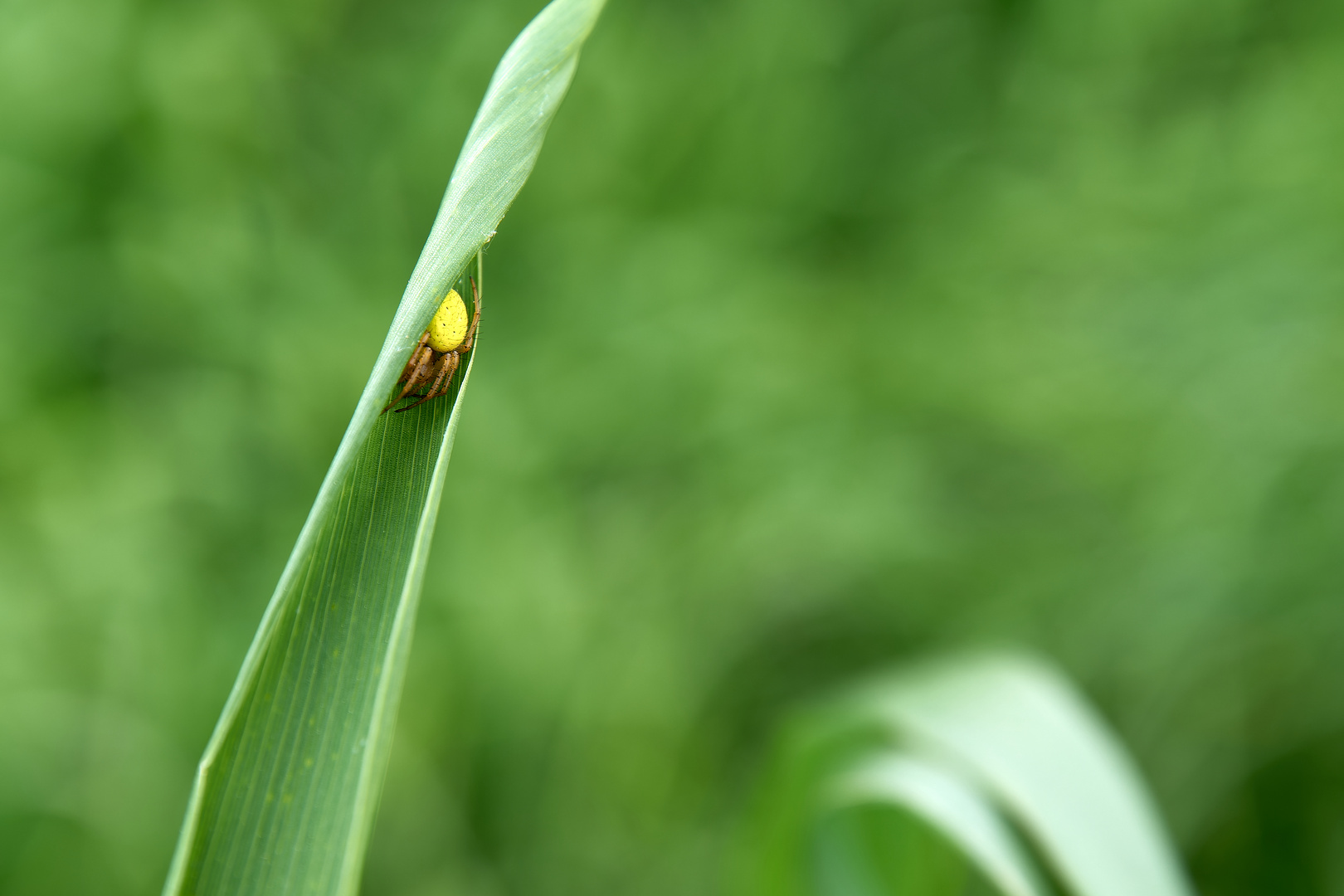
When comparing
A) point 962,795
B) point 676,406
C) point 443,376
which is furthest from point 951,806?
point 676,406

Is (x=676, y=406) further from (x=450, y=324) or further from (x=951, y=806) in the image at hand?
(x=450, y=324)

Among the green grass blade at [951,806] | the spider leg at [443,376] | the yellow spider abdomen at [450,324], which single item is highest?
the yellow spider abdomen at [450,324]

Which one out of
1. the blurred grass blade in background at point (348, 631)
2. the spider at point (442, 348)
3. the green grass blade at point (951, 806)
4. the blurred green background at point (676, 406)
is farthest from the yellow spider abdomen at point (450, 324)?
the blurred green background at point (676, 406)

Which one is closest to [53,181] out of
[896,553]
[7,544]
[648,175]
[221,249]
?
[221,249]

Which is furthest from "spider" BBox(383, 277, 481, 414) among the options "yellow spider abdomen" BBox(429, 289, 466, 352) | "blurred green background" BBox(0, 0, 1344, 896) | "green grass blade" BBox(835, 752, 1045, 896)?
"blurred green background" BBox(0, 0, 1344, 896)

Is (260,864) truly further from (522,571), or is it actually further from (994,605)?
(994,605)

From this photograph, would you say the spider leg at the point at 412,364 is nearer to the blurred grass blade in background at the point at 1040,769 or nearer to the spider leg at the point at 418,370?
the spider leg at the point at 418,370
